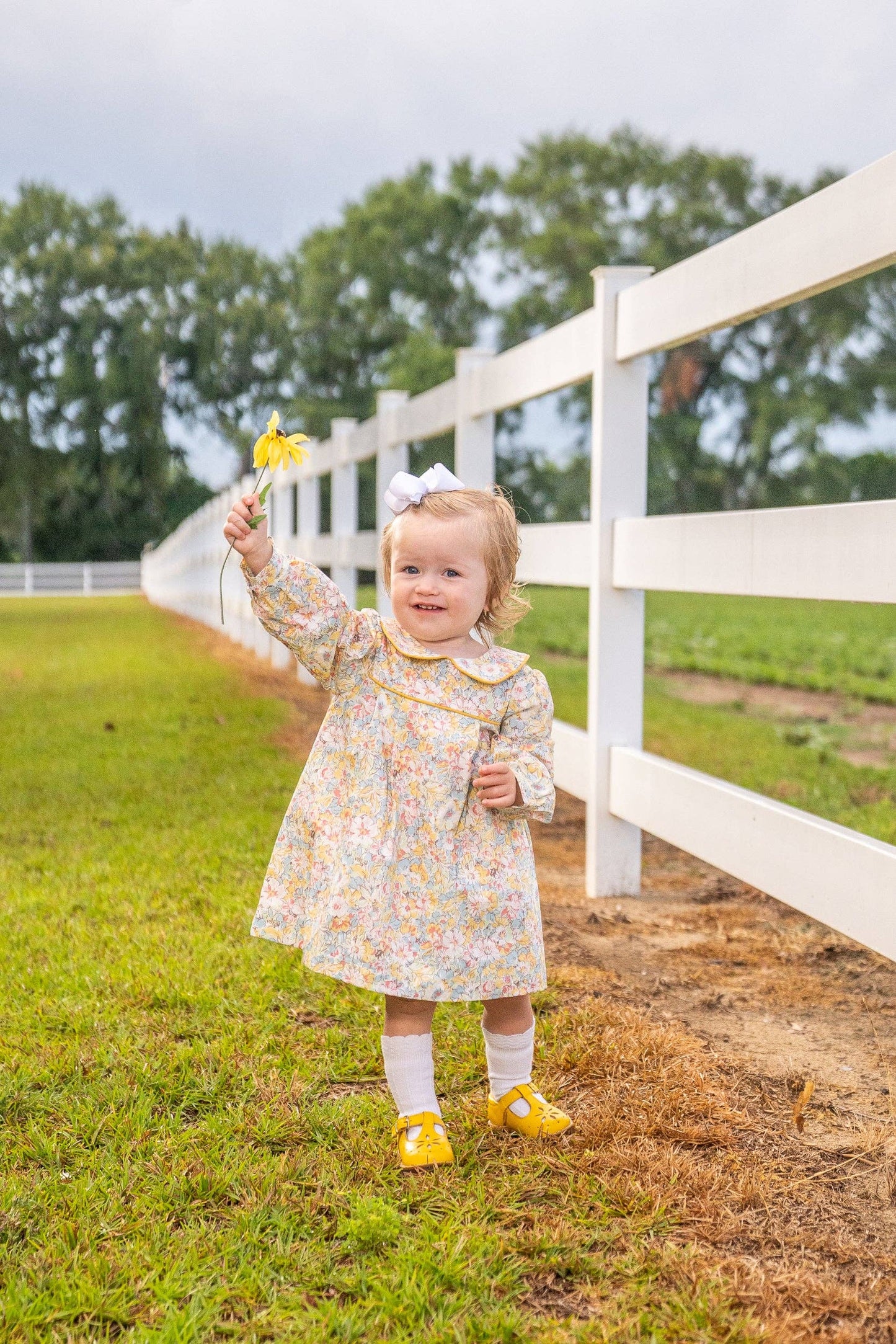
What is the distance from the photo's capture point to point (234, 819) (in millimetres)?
4730

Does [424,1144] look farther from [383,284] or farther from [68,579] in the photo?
[383,284]

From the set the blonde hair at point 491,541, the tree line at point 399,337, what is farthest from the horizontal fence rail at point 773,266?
the tree line at point 399,337

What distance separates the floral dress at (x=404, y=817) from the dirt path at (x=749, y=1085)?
354 mm

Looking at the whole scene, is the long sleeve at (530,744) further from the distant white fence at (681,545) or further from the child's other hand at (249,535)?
the distant white fence at (681,545)

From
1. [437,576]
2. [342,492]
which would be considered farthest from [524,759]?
[342,492]

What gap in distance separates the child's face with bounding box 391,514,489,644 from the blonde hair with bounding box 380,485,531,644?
2 centimetres

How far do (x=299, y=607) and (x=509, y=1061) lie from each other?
884mm

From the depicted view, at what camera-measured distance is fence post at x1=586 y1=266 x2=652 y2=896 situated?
3.84 meters

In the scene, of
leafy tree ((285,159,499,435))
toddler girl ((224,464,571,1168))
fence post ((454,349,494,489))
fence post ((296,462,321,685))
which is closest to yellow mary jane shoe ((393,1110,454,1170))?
toddler girl ((224,464,571,1168))

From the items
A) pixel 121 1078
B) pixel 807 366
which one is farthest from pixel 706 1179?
pixel 807 366

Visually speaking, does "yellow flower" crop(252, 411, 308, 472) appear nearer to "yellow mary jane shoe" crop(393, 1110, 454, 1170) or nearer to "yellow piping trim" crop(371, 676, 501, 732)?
"yellow piping trim" crop(371, 676, 501, 732)

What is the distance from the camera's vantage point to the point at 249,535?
2.24m

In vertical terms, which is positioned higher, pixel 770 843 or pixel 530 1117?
pixel 770 843

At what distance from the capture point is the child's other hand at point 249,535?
7.30 ft
